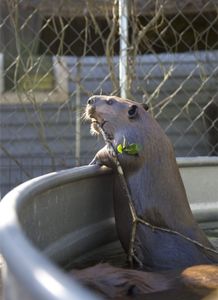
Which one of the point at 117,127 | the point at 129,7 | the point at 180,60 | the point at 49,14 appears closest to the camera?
the point at 117,127

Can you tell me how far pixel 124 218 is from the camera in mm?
2990

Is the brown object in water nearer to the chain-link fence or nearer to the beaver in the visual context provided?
the beaver

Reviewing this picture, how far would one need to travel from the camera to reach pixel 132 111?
10.3 feet

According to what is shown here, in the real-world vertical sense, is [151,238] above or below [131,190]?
below

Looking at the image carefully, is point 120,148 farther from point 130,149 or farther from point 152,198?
point 152,198

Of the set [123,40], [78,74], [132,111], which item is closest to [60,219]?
[132,111]

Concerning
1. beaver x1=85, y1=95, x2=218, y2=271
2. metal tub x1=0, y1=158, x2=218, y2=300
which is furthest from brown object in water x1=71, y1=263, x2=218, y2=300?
beaver x1=85, y1=95, x2=218, y2=271

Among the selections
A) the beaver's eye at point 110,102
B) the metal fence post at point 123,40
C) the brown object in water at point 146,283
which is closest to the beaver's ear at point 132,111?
the beaver's eye at point 110,102

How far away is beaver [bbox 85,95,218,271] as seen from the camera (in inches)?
112

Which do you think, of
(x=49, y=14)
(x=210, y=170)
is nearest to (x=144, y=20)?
(x=49, y=14)

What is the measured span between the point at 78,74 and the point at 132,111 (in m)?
3.18

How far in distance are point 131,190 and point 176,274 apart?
515 millimetres

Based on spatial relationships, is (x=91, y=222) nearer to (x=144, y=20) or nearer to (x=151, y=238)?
(x=151, y=238)

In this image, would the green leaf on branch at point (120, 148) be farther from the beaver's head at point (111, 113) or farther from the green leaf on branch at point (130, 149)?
the beaver's head at point (111, 113)
